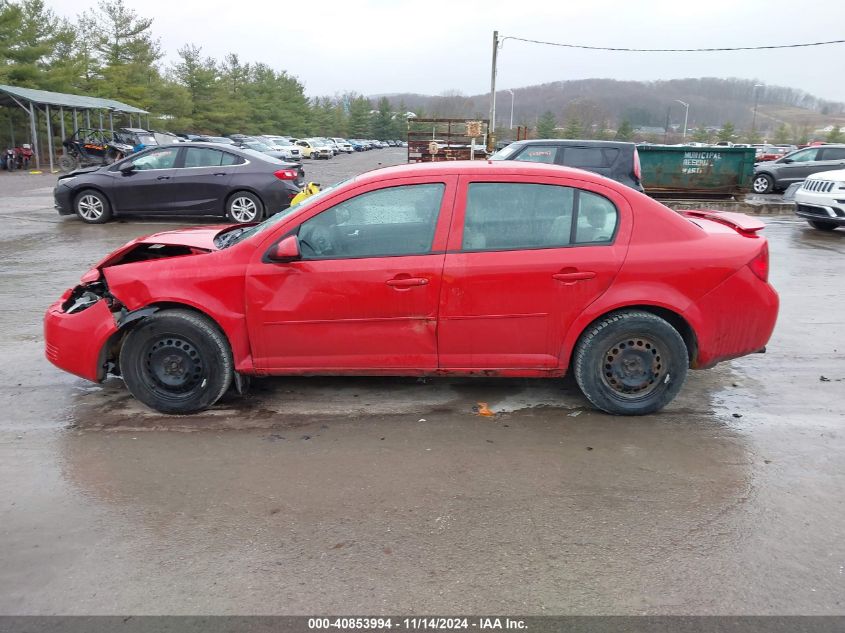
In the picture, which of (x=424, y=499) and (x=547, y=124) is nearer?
(x=424, y=499)

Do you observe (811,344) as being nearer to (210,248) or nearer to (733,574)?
(733,574)

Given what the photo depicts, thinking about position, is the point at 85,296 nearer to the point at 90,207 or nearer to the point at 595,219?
the point at 595,219

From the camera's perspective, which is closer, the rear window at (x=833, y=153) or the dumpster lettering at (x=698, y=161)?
the dumpster lettering at (x=698, y=161)

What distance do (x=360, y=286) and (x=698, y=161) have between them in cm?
1612

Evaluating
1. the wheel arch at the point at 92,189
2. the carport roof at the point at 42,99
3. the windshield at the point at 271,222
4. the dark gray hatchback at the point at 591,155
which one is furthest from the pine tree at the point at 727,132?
the windshield at the point at 271,222

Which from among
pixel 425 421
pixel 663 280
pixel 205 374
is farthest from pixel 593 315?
pixel 205 374

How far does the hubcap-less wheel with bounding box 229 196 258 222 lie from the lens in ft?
40.8

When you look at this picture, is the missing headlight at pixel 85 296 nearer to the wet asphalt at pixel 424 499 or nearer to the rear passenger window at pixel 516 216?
the wet asphalt at pixel 424 499

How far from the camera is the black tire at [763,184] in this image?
68.7 feet

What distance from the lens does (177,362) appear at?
431cm

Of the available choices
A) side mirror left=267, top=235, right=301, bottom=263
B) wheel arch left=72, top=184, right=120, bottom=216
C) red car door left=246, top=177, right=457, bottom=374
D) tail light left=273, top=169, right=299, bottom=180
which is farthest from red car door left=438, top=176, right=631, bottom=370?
wheel arch left=72, top=184, right=120, bottom=216

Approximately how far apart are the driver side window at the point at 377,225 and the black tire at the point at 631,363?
1264 mm
